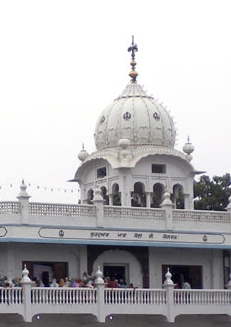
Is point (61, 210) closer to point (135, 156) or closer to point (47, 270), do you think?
point (47, 270)

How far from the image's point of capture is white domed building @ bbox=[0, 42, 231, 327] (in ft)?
137

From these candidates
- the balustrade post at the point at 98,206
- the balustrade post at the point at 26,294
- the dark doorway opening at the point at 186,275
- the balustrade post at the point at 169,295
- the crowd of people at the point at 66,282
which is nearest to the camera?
the balustrade post at the point at 26,294

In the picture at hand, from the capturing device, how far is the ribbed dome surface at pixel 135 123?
48.1 metres

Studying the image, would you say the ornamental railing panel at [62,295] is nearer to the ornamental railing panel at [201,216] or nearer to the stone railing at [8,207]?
the stone railing at [8,207]

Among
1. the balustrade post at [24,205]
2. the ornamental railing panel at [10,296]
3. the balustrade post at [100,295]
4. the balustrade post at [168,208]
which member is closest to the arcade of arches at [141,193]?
the balustrade post at [168,208]

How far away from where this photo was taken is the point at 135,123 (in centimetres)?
4812

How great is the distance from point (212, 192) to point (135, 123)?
16.4m

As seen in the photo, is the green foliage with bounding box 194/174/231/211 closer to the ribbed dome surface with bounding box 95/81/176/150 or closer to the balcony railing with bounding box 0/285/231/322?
the ribbed dome surface with bounding box 95/81/176/150

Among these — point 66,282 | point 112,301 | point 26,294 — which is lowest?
point 112,301

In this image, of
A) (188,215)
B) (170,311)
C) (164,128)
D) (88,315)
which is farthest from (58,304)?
(164,128)

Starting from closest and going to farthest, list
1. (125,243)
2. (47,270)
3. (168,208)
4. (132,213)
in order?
(47,270)
(125,243)
(132,213)
(168,208)

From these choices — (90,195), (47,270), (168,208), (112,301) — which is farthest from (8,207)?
(90,195)

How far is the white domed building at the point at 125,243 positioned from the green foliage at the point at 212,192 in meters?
12.4

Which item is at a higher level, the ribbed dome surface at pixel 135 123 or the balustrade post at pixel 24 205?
the ribbed dome surface at pixel 135 123
